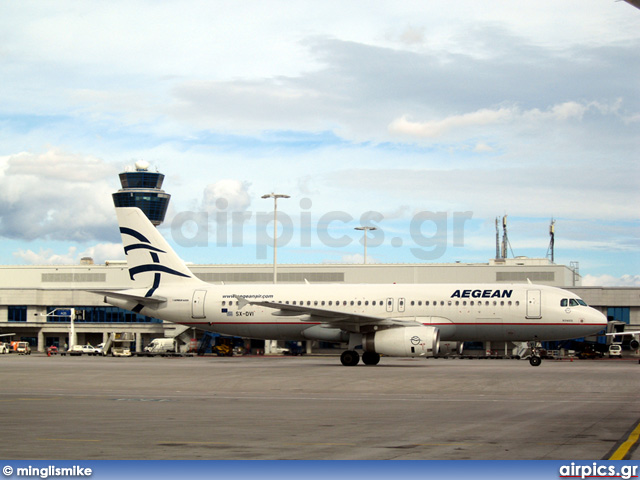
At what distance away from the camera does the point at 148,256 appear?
4869 centimetres

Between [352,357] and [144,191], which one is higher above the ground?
[144,191]

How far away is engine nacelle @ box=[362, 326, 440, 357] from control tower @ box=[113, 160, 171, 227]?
325 feet

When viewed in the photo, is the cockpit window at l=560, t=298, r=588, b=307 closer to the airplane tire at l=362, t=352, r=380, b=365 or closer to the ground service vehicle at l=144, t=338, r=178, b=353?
the airplane tire at l=362, t=352, r=380, b=365

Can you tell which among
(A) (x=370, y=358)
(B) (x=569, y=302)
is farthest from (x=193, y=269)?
(B) (x=569, y=302)

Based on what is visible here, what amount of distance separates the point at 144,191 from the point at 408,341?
102103mm

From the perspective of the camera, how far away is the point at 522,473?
10.2 meters

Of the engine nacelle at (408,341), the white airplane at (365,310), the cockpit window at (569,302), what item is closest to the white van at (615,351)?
the white airplane at (365,310)

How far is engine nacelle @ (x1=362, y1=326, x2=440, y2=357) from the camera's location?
38531 millimetres

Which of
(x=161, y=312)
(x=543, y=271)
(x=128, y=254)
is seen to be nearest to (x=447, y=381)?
(x=161, y=312)

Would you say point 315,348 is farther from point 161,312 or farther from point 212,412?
point 212,412

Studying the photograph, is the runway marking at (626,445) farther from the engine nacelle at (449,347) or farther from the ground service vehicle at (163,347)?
the ground service vehicle at (163,347)

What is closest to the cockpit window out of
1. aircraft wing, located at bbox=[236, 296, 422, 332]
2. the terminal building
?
aircraft wing, located at bbox=[236, 296, 422, 332]

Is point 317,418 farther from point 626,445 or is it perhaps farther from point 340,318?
point 340,318

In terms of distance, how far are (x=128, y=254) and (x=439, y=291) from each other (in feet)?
65.7
